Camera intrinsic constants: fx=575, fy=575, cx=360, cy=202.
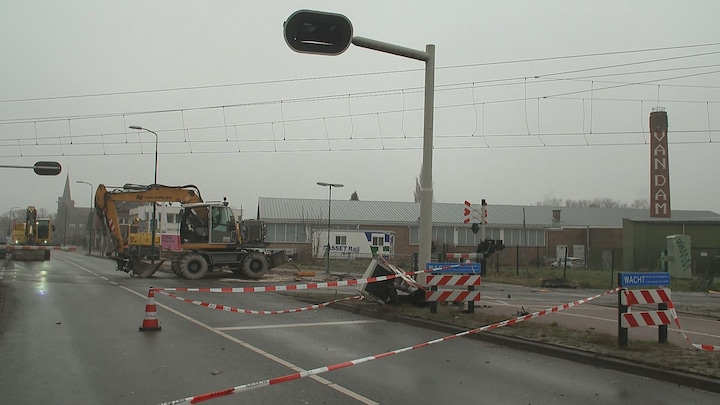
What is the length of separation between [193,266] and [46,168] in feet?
24.1

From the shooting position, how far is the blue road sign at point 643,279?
9.01 meters

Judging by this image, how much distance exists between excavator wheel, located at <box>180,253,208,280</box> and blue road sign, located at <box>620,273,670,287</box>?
19.9 m

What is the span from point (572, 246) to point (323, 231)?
28714mm

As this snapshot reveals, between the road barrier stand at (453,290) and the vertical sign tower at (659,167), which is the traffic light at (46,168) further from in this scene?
the vertical sign tower at (659,167)

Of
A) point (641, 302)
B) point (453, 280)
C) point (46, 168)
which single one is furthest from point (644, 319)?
point (46, 168)

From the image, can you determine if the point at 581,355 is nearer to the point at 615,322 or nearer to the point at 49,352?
the point at 615,322

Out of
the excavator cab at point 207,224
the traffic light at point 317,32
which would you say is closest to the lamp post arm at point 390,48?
the traffic light at point 317,32

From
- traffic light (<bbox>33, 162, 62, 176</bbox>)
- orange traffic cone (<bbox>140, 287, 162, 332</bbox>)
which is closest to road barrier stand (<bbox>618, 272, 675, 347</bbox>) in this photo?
orange traffic cone (<bbox>140, 287, 162, 332</bbox>)

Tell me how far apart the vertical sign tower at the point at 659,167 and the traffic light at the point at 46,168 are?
103ft

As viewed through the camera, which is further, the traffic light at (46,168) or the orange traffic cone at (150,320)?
the traffic light at (46,168)

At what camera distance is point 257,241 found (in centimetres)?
2780

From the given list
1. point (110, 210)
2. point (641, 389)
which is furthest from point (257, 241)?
point (641, 389)

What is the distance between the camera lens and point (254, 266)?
26.7 m

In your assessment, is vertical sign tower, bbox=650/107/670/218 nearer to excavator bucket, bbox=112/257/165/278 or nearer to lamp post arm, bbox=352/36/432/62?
lamp post arm, bbox=352/36/432/62
